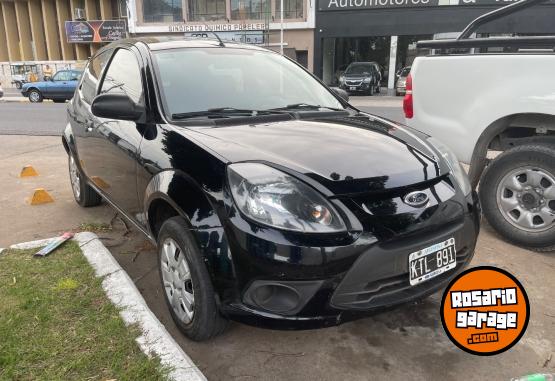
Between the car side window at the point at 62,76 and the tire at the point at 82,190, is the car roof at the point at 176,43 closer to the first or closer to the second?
the tire at the point at 82,190

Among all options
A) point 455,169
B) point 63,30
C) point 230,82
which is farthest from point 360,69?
point 63,30

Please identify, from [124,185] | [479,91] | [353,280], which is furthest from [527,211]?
[124,185]

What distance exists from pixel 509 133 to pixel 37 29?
49.6 m

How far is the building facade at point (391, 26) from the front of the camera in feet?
88.4

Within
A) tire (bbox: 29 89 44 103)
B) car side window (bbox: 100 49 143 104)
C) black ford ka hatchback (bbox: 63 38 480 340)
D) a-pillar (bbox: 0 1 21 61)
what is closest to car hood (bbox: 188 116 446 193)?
black ford ka hatchback (bbox: 63 38 480 340)

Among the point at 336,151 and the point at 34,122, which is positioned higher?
the point at 336,151

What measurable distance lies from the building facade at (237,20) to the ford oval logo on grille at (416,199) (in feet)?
95.6

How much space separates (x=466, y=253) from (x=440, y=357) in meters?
0.56

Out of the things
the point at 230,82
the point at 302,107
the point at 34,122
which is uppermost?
the point at 230,82

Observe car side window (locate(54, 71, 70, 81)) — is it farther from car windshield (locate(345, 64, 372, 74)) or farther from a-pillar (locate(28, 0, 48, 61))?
a-pillar (locate(28, 0, 48, 61))

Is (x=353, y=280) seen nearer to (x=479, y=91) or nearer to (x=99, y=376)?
(x=99, y=376)

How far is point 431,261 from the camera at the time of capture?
7.43ft

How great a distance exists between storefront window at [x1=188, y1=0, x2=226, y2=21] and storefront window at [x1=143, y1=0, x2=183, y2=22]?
919 millimetres

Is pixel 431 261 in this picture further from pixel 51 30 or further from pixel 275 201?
pixel 51 30
